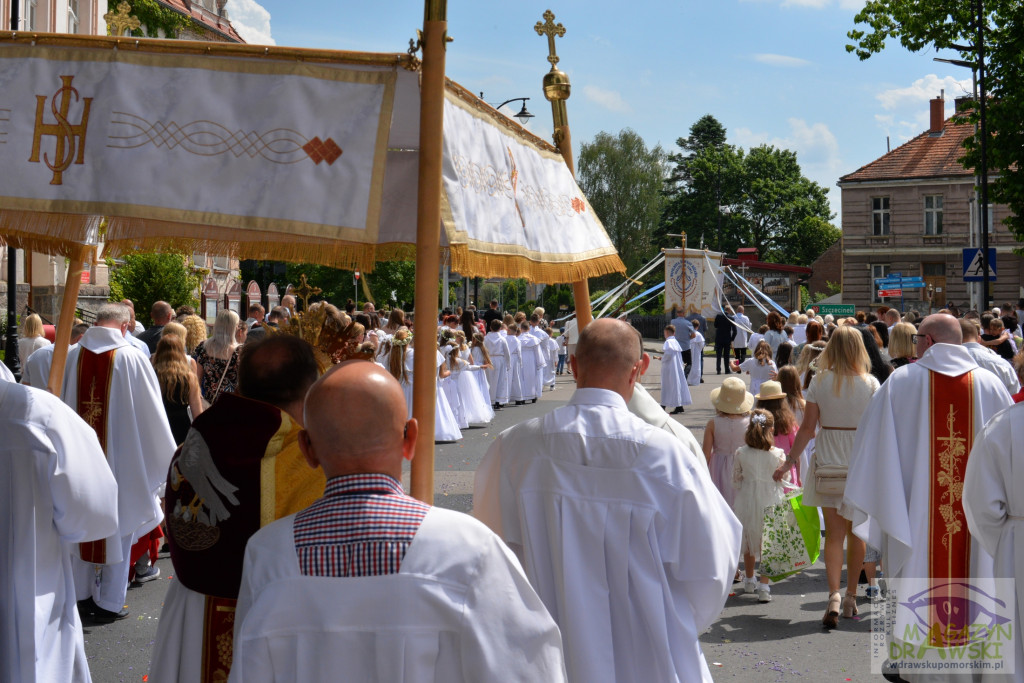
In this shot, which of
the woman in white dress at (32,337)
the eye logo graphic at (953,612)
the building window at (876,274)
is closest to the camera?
the eye logo graphic at (953,612)

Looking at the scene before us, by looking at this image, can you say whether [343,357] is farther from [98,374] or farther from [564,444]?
[98,374]

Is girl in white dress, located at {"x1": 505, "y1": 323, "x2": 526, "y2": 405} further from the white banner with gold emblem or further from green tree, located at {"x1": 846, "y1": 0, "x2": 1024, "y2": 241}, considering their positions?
the white banner with gold emblem

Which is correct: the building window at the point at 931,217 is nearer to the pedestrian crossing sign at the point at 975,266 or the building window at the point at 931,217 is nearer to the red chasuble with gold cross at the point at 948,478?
the pedestrian crossing sign at the point at 975,266

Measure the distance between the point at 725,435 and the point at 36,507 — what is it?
5104 mm

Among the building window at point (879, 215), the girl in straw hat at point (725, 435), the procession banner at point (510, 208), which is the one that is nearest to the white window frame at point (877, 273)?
the building window at point (879, 215)

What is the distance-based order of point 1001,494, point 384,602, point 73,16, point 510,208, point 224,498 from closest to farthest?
point 384,602
point 224,498
point 510,208
point 1001,494
point 73,16

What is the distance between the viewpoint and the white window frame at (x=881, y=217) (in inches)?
2136

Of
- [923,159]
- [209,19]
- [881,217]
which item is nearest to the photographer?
[923,159]

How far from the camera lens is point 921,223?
175 feet

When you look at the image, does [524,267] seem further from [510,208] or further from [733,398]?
[733,398]

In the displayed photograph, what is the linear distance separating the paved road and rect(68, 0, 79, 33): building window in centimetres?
3026

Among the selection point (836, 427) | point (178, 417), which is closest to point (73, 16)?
point (178, 417)

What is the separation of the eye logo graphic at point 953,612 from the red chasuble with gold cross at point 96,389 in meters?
5.04

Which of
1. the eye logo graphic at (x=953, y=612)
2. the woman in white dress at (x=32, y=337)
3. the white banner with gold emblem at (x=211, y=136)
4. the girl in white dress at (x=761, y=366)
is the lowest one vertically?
the eye logo graphic at (x=953, y=612)
